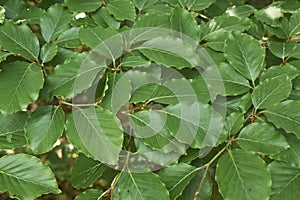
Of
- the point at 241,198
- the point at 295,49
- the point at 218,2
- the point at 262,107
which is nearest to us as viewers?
the point at 241,198

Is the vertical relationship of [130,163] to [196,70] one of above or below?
below

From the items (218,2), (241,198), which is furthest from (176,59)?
(218,2)

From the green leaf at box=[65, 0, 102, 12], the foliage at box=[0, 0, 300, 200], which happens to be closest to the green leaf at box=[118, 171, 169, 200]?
the foliage at box=[0, 0, 300, 200]

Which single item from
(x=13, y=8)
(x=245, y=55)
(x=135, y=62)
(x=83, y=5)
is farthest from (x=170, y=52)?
(x=13, y=8)

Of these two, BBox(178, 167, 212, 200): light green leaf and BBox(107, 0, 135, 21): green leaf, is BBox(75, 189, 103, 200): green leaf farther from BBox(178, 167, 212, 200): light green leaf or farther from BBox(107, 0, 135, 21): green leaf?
BBox(107, 0, 135, 21): green leaf

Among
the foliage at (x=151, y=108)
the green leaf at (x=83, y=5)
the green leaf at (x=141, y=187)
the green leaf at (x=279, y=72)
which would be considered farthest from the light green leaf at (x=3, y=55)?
the green leaf at (x=279, y=72)

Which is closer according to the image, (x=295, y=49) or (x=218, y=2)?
(x=295, y=49)

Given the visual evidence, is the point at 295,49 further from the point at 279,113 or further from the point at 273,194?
the point at 273,194
